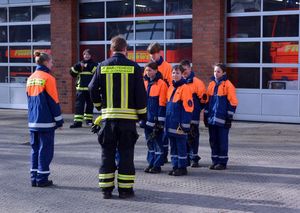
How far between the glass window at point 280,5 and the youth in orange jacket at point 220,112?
20.6 feet

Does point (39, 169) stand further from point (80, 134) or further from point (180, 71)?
point (80, 134)

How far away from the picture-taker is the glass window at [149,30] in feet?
54.8

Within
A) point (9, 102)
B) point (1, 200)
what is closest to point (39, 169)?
point (1, 200)

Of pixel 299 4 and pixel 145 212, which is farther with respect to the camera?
pixel 299 4

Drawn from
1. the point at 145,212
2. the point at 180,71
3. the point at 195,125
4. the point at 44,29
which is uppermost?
the point at 44,29

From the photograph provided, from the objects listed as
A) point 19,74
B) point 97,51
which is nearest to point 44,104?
point 97,51

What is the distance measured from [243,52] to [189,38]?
1.55 meters

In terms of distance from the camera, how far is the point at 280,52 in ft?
49.6

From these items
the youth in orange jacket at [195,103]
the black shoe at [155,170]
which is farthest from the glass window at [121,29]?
the black shoe at [155,170]

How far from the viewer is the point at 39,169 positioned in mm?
8305

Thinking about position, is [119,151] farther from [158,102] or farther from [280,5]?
[280,5]

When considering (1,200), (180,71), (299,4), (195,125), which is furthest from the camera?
(299,4)

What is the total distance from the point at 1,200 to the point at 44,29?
Result: 1190 centimetres

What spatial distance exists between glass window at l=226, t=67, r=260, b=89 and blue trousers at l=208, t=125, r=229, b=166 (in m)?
6.22
